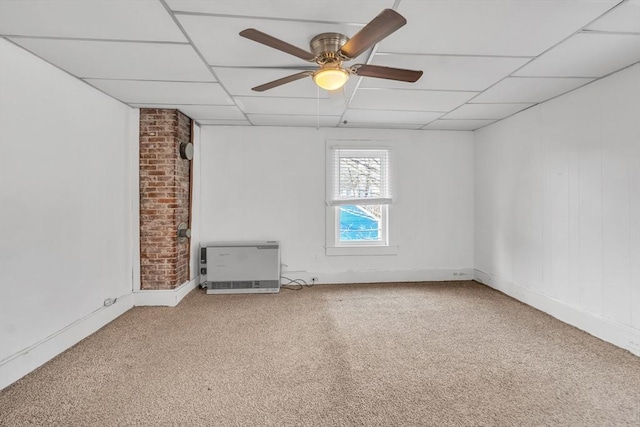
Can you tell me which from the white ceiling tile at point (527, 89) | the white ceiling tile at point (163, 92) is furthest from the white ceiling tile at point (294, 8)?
the white ceiling tile at point (527, 89)

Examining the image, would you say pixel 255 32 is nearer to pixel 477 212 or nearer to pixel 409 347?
pixel 409 347

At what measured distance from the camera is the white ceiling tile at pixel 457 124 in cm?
401

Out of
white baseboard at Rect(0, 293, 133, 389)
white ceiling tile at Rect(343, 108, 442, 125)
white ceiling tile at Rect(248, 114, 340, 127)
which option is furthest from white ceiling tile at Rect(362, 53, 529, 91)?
white baseboard at Rect(0, 293, 133, 389)

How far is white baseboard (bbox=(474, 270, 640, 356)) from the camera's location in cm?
241

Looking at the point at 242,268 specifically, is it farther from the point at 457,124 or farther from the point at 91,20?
the point at 457,124

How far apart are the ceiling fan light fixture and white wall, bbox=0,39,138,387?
2.06 metres

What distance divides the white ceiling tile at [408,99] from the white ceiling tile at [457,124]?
61cm

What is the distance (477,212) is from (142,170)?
4.54m

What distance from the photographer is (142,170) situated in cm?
345

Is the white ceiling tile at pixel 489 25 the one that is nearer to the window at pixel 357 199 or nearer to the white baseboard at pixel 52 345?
the window at pixel 357 199

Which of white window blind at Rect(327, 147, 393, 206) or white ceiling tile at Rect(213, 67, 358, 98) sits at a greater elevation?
white ceiling tile at Rect(213, 67, 358, 98)

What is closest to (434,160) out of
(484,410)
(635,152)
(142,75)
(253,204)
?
(635,152)

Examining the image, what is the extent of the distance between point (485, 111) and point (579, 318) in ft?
7.80

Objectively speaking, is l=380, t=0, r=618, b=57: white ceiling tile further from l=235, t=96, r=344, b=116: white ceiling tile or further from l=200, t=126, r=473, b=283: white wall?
l=200, t=126, r=473, b=283: white wall
